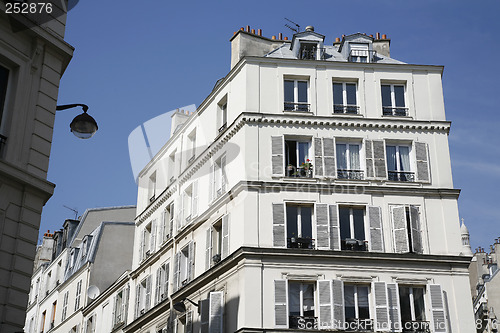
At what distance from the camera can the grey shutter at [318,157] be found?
2489 cm

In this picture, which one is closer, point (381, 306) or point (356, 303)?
point (381, 306)

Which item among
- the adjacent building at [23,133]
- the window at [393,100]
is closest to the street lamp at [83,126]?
the adjacent building at [23,133]

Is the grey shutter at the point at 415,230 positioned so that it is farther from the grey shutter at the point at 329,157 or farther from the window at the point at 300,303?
the window at the point at 300,303

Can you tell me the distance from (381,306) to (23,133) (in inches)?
525

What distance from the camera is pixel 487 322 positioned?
49562mm

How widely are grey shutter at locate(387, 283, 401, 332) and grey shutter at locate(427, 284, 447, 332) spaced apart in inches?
42.9

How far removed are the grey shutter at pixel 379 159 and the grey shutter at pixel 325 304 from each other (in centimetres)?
443

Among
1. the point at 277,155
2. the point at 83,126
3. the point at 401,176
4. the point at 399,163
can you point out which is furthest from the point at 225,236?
the point at 83,126

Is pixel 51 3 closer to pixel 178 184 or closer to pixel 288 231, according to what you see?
pixel 288 231

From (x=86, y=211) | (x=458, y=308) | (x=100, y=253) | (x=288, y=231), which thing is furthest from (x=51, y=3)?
(x=86, y=211)

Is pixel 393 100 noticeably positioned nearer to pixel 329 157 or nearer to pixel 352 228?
pixel 329 157

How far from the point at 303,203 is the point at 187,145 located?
24.2ft

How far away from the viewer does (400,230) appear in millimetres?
24031

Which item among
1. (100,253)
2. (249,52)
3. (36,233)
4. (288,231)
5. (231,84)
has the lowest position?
(36,233)
